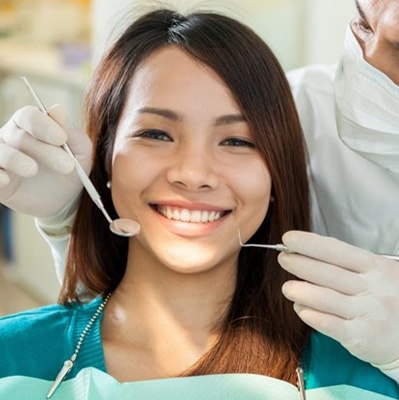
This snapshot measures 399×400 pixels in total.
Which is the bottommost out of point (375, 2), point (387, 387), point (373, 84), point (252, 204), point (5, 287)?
point (5, 287)

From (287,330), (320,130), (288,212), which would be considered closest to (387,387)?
(287,330)

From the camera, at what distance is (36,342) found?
4.67ft

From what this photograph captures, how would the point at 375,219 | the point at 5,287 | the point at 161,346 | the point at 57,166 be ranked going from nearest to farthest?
1. the point at 57,166
2. the point at 161,346
3. the point at 375,219
4. the point at 5,287

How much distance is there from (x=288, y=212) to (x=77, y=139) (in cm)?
42

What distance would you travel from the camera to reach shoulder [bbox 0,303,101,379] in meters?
1.39

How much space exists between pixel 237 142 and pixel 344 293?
13.6 inches

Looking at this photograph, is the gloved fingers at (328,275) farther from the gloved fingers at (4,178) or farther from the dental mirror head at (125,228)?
the gloved fingers at (4,178)

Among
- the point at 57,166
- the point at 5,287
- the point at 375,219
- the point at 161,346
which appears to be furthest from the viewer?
the point at 5,287

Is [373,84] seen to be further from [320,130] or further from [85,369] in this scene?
[85,369]

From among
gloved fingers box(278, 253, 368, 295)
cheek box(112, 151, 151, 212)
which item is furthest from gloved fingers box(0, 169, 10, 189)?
gloved fingers box(278, 253, 368, 295)

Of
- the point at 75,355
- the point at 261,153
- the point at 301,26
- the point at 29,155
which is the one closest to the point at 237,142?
the point at 261,153

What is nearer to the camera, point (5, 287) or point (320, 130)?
point (320, 130)

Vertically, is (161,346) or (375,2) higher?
(375,2)

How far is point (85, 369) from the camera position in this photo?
1.37m
